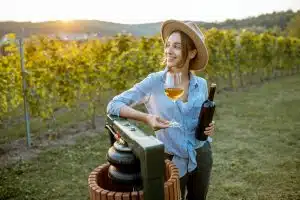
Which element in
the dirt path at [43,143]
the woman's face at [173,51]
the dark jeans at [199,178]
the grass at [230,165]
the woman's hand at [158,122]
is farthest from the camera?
the dirt path at [43,143]

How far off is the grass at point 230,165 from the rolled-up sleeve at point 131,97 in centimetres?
315

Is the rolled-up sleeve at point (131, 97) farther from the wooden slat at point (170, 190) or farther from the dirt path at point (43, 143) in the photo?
the dirt path at point (43, 143)

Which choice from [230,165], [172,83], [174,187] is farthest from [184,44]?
[230,165]

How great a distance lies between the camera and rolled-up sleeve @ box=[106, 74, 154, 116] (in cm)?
237

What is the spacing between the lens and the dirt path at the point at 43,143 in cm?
714

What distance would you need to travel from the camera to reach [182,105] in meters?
2.72

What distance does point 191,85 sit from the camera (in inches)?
113

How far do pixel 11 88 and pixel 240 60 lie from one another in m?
11.7

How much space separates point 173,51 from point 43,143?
625 cm

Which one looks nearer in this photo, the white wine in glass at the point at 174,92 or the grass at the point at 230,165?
the white wine in glass at the point at 174,92

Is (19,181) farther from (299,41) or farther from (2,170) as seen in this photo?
(299,41)

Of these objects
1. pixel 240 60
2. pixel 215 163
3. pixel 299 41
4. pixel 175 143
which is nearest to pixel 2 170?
pixel 215 163

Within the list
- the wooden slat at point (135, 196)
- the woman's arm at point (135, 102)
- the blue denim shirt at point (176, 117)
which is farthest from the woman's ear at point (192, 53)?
the wooden slat at point (135, 196)

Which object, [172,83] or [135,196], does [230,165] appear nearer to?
[172,83]
